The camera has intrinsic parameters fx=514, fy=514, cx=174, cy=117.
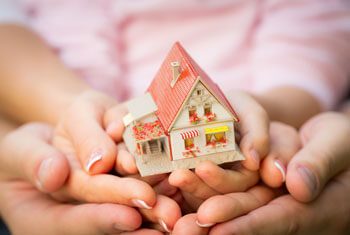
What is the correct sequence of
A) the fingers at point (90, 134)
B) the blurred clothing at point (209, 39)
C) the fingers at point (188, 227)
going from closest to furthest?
the fingers at point (188, 227) < the fingers at point (90, 134) < the blurred clothing at point (209, 39)

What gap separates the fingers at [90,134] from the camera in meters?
0.82

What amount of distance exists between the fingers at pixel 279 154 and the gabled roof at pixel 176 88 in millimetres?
102

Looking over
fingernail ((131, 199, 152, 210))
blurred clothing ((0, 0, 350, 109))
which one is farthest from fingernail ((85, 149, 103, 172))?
blurred clothing ((0, 0, 350, 109))

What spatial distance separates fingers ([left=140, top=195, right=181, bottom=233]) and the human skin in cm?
1

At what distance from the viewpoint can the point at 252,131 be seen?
2.71 feet

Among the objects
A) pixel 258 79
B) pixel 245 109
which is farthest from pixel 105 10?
pixel 245 109

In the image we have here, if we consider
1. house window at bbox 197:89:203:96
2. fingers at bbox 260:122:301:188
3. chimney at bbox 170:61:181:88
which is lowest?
fingers at bbox 260:122:301:188

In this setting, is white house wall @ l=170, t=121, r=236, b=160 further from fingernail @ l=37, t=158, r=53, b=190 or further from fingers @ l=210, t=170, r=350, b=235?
fingernail @ l=37, t=158, r=53, b=190

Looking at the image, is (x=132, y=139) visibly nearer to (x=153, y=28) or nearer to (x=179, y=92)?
(x=179, y=92)

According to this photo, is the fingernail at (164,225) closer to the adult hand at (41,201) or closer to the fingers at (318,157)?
the adult hand at (41,201)

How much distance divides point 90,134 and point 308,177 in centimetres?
36

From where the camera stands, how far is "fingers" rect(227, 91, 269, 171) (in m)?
0.79

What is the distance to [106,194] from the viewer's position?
79 cm

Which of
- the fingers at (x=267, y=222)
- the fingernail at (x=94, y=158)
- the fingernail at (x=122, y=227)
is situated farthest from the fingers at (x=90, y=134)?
the fingers at (x=267, y=222)
